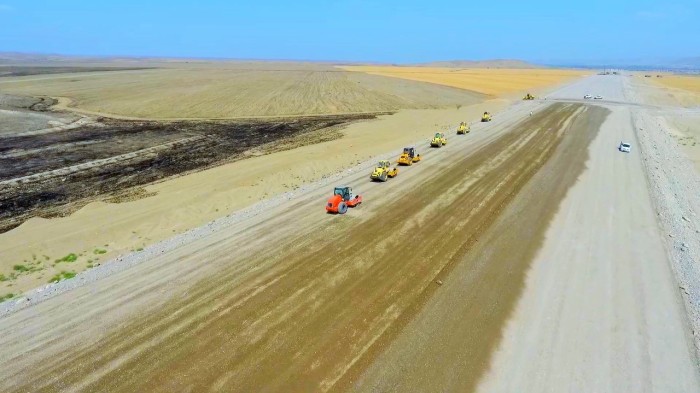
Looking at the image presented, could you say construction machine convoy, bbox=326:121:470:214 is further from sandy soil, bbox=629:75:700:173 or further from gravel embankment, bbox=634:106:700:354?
sandy soil, bbox=629:75:700:173

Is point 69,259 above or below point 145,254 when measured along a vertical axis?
below

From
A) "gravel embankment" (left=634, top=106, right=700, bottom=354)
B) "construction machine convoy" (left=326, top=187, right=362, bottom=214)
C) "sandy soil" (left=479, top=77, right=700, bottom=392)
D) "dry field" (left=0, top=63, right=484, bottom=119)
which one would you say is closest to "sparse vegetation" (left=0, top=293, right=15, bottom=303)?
"construction machine convoy" (left=326, top=187, right=362, bottom=214)

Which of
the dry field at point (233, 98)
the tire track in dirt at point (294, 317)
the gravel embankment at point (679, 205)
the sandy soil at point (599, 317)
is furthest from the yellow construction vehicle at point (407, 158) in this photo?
the dry field at point (233, 98)

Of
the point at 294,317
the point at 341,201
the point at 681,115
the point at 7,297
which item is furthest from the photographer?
the point at 681,115

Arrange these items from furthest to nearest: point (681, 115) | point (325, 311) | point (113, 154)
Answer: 1. point (681, 115)
2. point (113, 154)
3. point (325, 311)

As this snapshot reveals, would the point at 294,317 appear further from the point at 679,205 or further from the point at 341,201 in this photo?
the point at 679,205

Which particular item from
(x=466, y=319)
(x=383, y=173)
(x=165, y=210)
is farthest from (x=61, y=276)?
(x=383, y=173)
